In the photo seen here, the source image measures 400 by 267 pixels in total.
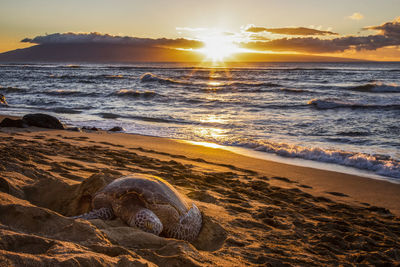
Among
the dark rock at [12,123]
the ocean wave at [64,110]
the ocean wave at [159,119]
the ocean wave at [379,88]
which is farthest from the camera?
the ocean wave at [379,88]

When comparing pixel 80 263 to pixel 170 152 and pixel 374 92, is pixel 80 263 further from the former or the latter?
pixel 374 92

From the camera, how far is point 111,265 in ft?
6.20

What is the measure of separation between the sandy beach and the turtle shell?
283 millimetres

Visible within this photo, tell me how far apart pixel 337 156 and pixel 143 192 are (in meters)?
5.68

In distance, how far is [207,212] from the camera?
12.4 feet

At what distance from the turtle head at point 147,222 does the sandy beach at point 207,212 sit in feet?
0.40

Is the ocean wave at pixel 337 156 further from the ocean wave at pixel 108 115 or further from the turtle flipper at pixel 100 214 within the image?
the ocean wave at pixel 108 115

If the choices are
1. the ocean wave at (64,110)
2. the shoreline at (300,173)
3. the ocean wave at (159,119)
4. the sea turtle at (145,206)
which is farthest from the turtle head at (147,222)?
the ocean wave at (64,110)

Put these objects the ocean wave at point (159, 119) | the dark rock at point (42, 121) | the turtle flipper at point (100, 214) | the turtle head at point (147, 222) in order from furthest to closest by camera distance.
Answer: the ocean wave at point (159, 119) → the dark rock at point (42, 121) → the turtle flipper at point (100, 214) → the turtle head at point (147, 222)

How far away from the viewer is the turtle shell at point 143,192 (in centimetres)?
300

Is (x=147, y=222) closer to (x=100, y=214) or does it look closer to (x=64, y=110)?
(x=100, y=214)

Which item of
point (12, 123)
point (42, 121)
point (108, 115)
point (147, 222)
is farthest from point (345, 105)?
point (147, 222)

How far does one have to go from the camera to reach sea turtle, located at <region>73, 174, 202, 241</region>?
296 cm

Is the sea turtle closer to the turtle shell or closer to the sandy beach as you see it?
the turtle shell
